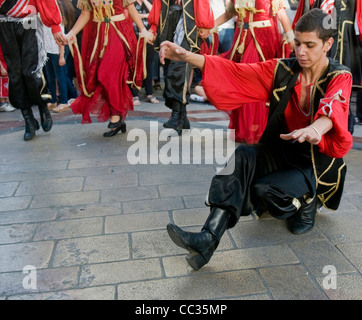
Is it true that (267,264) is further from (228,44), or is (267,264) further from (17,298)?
(228,44)

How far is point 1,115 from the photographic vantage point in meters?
6.17

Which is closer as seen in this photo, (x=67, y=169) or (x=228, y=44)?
(x=67, y=169)

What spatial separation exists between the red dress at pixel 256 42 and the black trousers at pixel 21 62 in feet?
7.03

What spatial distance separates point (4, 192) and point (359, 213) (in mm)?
2702

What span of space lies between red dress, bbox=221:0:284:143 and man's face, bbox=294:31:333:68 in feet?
6.01

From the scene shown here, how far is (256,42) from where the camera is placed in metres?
4.29

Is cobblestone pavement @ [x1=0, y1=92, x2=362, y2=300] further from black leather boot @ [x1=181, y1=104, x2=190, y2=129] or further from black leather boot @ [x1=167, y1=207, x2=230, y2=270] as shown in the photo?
black leather boot @ [x1=181, y1=104, x2=190, y2=129]

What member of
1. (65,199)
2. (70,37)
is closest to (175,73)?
(70,37)

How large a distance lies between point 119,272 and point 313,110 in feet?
4.73

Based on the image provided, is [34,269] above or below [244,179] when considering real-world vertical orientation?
below

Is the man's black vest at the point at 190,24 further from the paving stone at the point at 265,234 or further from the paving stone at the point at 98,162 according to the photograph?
the paving stone at the point at 265,234
